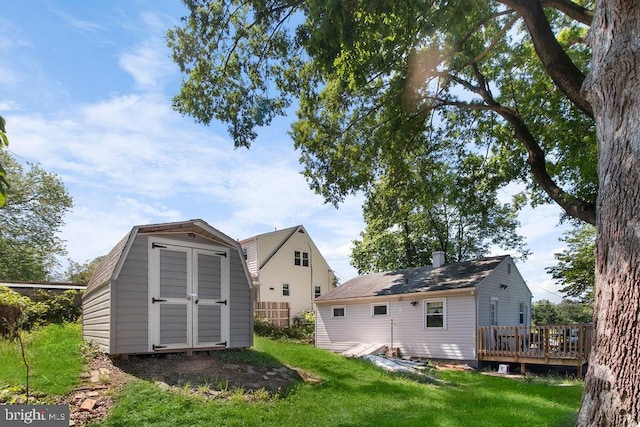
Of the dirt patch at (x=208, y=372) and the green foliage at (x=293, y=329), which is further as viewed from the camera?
the green foliage at (x=293, y=329)

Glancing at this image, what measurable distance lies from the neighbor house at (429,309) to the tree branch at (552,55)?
860 cm

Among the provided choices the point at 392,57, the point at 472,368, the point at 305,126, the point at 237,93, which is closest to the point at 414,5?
the point at 392,57

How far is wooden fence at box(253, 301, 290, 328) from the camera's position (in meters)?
20.1

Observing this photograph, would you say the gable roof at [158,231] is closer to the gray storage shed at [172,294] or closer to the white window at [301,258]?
the gray storage shed at [172,294]

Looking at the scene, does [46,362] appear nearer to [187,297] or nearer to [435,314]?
[187,297]

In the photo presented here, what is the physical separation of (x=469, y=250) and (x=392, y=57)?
20.5 meters

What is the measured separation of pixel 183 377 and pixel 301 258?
18.2 m

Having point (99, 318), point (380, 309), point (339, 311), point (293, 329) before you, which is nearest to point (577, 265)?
point (380, 309)

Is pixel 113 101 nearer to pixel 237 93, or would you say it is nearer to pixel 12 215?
pixel 237 93

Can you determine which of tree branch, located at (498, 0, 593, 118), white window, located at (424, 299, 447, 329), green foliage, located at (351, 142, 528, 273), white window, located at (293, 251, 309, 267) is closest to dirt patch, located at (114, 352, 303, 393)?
tree branch, located at (498, 0, 593, 118)

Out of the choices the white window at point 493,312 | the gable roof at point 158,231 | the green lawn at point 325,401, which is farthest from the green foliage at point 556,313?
the gable roof at point 158,231

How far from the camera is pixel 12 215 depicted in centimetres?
2405

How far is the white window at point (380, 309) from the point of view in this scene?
16281 millimetres

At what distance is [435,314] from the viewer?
578 inches
